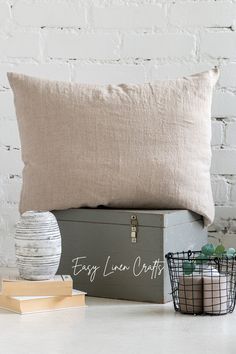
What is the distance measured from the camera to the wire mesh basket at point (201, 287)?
1735mm

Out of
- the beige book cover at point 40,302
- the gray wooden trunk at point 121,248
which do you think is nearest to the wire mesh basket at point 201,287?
the gray wooden trunk at point 121,248

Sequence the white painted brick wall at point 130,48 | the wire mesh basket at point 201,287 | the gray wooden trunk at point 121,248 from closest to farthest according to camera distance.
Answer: the wire mesh basket at point 201,287 < the gray wooden trunk at point 121,248 < the white painted brick wall at point 130,48

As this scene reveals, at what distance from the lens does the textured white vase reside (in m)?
1.77

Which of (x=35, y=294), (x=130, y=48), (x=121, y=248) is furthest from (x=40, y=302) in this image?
(x=130, y=48)

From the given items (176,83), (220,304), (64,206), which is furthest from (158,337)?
(176,83)

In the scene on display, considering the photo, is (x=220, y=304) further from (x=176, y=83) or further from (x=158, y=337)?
(x=176, y=83)

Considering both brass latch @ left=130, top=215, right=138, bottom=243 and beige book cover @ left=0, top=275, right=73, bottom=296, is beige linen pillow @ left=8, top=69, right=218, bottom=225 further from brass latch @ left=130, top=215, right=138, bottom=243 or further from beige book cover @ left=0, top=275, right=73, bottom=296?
beige book cover @ left=0, top=275, right=73, bottom=296

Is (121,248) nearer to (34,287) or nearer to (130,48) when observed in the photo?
(34,287)

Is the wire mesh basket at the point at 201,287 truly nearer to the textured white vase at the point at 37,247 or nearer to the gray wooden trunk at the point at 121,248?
the gray wooden trunk at the point at 121,248

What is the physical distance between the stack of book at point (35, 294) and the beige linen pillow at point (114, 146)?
255 mm

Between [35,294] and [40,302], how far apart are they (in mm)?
23

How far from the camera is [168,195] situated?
1950 millimetres

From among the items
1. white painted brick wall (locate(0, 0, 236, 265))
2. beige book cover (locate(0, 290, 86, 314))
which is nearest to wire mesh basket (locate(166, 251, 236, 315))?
beige book cover (locate(0, 290, 86, 314))

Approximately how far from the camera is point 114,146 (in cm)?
196
